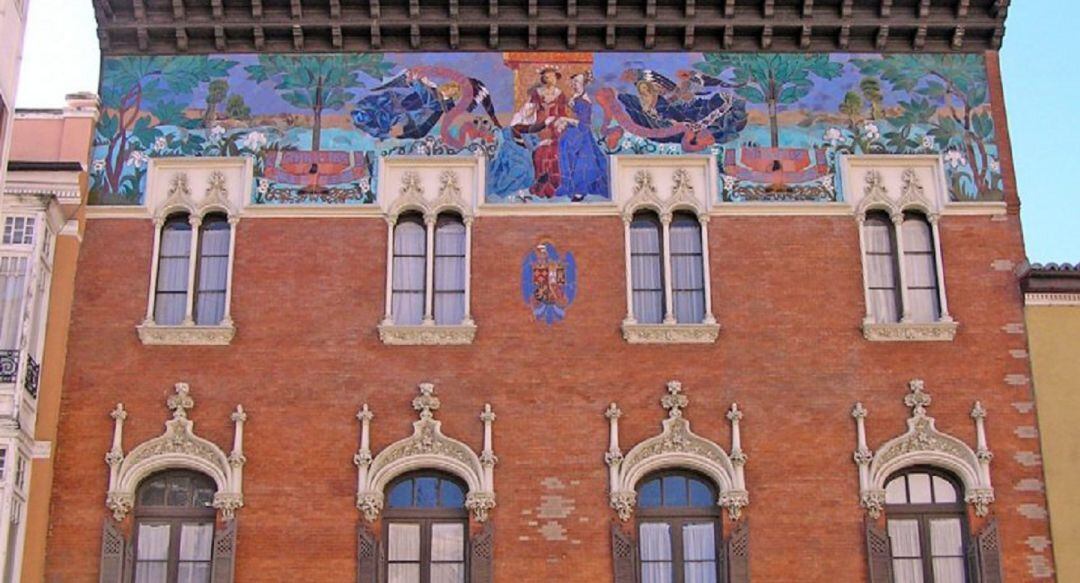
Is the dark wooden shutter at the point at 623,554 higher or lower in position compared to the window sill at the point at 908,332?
lower

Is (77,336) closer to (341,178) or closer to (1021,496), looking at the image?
(341,178)

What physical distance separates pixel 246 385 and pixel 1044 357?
12728 mm

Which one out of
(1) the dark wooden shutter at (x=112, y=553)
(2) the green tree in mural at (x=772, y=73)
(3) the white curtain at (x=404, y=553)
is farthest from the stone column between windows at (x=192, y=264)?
(2) the green tree in mural at (x=772, y=73)

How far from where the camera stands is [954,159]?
2762 cm

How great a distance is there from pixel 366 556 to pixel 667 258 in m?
6.85

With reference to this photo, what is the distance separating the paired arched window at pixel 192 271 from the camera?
87.1ft

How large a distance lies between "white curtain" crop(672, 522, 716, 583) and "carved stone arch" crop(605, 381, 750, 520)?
52 centimetres

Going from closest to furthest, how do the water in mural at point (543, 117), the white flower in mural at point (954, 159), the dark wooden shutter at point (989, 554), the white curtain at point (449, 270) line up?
the dark wooden shutter at point (989, 554)
the white curtain at point (449, 270)
the water in mural at point (543, 117)
the white flower in mural at point (954, 159)

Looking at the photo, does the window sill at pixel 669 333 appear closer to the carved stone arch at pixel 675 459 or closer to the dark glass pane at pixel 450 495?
the carved stone arch at pixel 675 459

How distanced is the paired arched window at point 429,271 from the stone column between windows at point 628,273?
2605 millimetres

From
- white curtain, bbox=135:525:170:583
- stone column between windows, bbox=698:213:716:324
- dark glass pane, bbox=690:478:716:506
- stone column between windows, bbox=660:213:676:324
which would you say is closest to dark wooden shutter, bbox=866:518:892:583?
dark glass pane, bbox=690:478:716:506

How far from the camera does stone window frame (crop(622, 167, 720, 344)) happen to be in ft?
85.6

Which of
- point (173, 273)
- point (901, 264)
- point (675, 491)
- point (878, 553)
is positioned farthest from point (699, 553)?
point (173, 273)

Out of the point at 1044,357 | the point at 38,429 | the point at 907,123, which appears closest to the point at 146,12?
the point at 38,429
